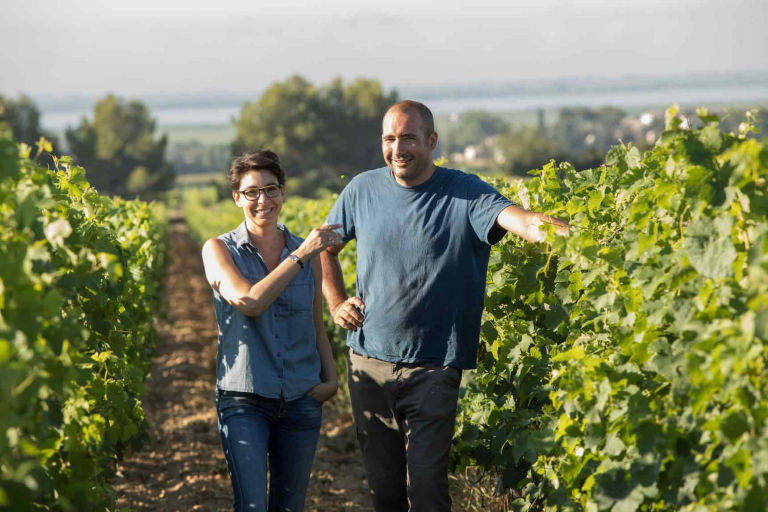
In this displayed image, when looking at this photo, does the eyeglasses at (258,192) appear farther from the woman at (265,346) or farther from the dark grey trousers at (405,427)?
the dark grey trousers at (405,427)

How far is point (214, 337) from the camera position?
13.5 m

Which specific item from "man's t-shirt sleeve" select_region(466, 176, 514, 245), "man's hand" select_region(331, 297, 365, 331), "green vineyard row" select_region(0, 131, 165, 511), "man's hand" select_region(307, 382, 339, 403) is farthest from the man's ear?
"green vineyard row" select_region(0, 131, 165, 511)

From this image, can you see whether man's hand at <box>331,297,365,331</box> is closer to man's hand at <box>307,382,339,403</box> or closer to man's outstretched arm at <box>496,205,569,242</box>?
man's hand at <box>307,382,339,403</box>

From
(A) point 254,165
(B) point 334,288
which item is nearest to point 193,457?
(B) point 334,288

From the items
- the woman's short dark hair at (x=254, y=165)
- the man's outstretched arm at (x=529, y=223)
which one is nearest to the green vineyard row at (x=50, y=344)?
the woman's short dark hair at (x=254, y=165)

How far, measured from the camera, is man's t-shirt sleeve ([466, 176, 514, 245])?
386cm

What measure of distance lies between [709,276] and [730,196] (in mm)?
248

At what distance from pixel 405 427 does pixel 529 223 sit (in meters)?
1.14

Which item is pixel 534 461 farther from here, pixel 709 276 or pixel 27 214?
pixel 27 214

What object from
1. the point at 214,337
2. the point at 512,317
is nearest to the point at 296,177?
the point at 214,337

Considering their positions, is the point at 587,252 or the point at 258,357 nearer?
the point at 587,252

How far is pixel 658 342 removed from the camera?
3090 mm

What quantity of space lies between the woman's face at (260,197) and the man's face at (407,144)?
53 centimetres

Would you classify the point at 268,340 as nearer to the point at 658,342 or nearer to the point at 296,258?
the point at 296,258
